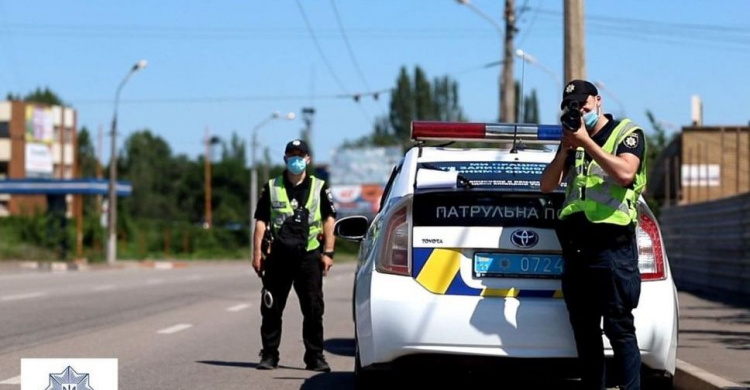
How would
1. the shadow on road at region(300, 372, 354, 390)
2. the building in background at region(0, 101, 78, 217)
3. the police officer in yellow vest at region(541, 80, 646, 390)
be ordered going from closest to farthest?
the police officer in yellow vest at region(541, 80, 646, 390) → the shadow on road at region(300, 372, 354, 390) → the building in background at region(0, 101, 78, 217)

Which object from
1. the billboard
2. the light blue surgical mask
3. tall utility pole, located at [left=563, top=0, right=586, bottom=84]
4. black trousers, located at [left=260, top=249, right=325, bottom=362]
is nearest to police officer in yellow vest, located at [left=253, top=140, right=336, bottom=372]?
black trousers, located at [left=260, top=249, right=325, bottom=362]

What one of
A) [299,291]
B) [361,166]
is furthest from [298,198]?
[361,166]

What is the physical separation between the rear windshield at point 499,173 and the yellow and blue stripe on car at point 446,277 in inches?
17.6

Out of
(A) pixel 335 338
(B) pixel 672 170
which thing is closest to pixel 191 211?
(B) pixel 672 170

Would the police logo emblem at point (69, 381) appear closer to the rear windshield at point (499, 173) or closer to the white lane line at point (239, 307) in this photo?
the rear windshield at point (499, 173)

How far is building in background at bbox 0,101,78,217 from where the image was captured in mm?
95562

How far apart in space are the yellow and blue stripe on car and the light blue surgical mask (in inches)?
36.8

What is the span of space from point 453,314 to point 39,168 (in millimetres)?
91129

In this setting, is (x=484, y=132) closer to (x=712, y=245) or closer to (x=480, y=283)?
(x=480, y=283)

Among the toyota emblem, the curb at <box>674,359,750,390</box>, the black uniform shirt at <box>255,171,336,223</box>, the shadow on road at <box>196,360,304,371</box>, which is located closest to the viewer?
the toyota emblem

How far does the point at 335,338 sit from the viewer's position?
1513 centimetres

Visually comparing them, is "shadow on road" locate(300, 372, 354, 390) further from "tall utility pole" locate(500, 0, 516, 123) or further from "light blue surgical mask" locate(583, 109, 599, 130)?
"tall utility pole" locate(500, 0, 516, 123)

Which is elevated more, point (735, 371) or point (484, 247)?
point (484, 247)

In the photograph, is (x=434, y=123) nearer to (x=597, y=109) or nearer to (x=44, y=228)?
(x=597, y=109)
